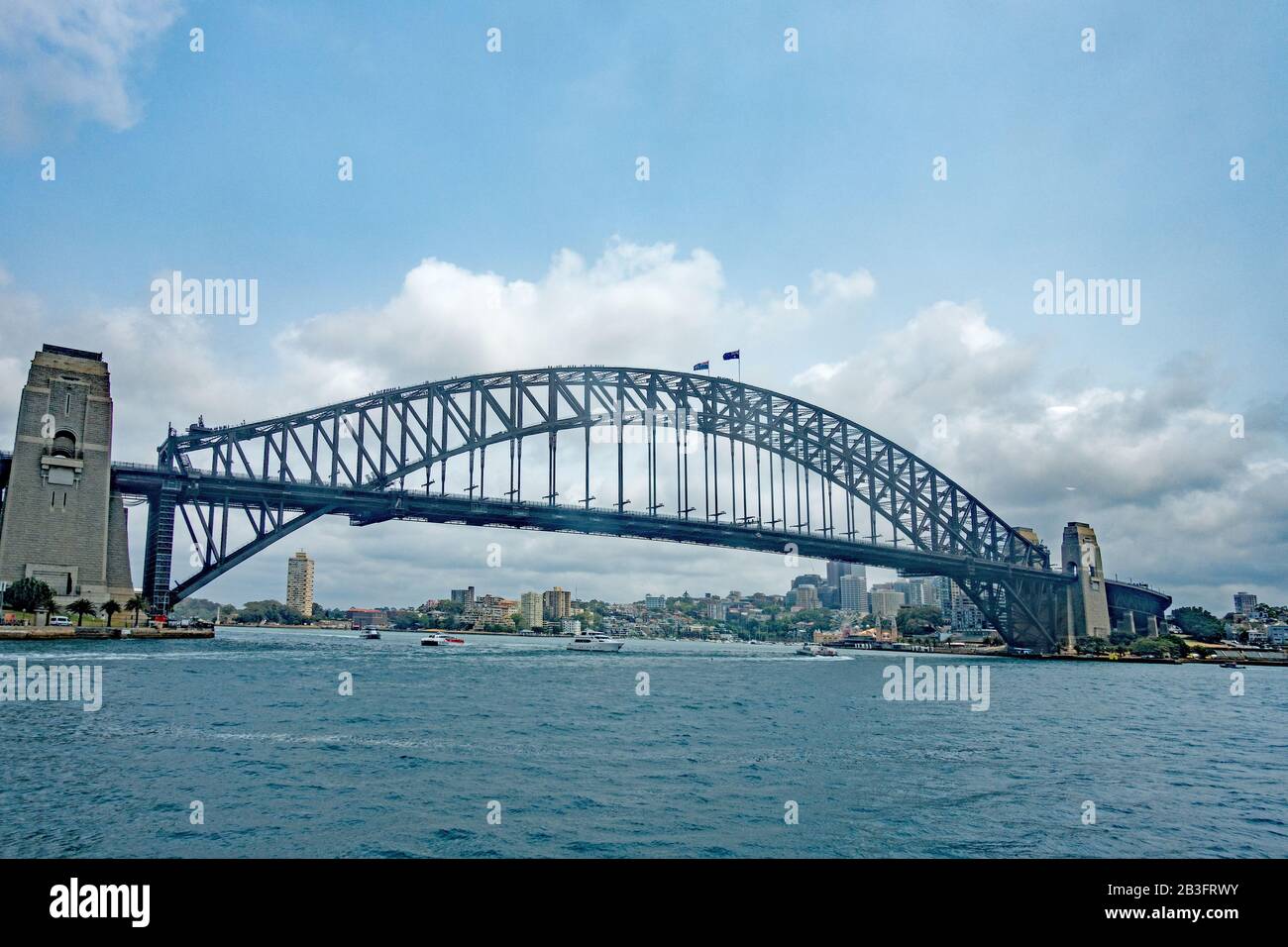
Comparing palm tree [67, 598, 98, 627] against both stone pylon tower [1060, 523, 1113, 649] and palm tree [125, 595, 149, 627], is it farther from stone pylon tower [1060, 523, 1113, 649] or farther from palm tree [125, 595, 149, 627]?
stone pylon tower [1060, 523, 1113, 649]

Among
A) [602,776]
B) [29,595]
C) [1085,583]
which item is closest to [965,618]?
[1085,583]

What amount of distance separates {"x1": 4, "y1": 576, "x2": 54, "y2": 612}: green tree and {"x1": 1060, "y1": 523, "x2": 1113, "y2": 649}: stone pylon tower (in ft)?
329

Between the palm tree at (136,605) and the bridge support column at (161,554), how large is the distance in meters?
0.49

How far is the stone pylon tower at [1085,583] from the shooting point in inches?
4082

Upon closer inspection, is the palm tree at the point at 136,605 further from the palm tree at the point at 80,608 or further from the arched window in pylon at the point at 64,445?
the arched window in pylon at the point at 64,445

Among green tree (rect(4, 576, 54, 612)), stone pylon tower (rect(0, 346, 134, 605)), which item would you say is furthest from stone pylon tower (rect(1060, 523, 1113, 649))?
green tree (rect(4, 576, 54, 612))

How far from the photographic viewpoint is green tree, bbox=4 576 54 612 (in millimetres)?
55406

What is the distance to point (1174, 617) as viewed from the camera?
139875mm

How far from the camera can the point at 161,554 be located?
6275cm
